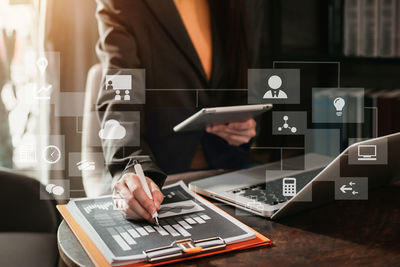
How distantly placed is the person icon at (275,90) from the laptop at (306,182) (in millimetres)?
163

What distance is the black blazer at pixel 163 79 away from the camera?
3.25ft

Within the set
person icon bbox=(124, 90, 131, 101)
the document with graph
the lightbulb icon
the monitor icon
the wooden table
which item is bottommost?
the wooden table

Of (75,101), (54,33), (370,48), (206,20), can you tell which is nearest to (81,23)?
(54,33)

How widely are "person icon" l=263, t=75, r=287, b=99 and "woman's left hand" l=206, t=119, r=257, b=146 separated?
0.24 feet

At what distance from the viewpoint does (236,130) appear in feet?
3.48

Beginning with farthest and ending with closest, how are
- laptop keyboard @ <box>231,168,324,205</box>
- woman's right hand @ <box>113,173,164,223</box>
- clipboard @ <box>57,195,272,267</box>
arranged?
laptop keyboard @ <box>231,168,324,205</box> → woman's right hand @ <box>113,173,164,223</box> → clipboard @ <box>57,195,272,267</box>

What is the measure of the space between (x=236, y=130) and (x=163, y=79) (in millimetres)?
221

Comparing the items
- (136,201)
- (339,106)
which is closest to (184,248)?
(136,201)

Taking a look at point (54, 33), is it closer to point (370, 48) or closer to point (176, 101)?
point (176, 101)

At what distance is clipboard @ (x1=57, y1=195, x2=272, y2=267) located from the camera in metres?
0.54
